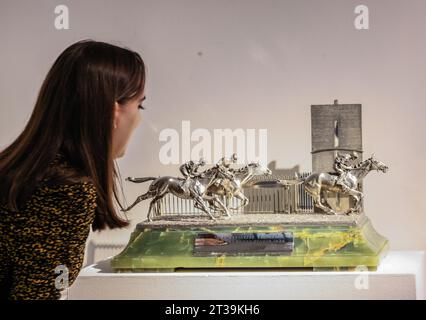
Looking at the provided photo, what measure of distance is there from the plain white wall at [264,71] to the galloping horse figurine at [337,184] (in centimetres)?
33

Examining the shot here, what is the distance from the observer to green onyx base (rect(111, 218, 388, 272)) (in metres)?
1.82

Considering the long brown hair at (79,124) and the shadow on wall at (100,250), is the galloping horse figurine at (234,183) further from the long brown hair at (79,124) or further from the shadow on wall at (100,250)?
the long brown hair at (79,124)

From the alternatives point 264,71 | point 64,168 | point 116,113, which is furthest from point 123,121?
point 264,71

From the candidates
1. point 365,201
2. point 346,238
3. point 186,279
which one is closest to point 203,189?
point 186,279

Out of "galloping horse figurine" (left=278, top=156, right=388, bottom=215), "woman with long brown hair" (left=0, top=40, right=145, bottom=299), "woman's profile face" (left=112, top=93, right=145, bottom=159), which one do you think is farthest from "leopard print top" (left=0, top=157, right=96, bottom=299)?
"galloping horse figurine" (left=278, top=156, right=388, bottom=215)

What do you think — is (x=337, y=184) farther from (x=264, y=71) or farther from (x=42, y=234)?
(x=42, y=234)

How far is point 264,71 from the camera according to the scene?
241 cm

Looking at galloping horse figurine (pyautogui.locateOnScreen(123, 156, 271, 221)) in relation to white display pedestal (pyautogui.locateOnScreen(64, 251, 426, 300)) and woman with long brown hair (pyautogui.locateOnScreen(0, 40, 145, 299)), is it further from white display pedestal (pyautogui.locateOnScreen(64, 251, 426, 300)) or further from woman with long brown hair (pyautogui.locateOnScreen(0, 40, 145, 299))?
woman with long brown hair (pyautogui.locateOnScreen(0, 40, 145, 299))

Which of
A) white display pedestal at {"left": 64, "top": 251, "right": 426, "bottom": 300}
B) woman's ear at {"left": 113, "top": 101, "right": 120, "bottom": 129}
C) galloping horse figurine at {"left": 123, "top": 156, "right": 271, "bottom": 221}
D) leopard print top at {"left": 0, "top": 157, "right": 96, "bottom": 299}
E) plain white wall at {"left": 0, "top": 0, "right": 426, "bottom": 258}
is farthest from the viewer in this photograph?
plain white wall at {"left": 0, "top": 0, "right": 426, "bottom": 258}

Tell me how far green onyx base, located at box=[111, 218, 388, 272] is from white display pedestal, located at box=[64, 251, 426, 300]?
0.03 metres

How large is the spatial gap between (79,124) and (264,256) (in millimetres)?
1091

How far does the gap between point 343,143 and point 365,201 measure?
0.33 metres

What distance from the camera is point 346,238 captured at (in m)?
1.85

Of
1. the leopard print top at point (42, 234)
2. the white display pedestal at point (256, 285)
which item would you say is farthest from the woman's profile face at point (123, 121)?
the white display pedestal at point (256, 285)
